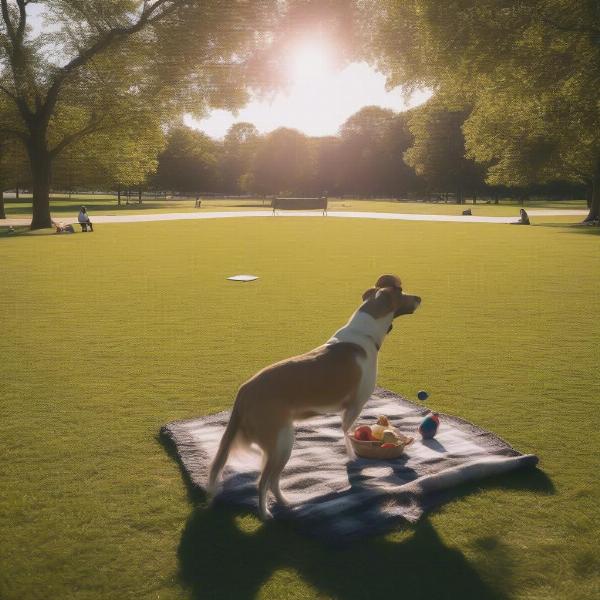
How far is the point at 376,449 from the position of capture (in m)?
5.45

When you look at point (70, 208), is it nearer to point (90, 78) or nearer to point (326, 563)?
point (90, 78)

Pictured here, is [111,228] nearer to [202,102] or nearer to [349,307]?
[202,102]

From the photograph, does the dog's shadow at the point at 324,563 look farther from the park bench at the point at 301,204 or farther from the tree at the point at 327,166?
the tree at the point at 327,166

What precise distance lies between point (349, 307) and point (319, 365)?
7991 millimetres

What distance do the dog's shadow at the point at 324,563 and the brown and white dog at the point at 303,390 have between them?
0.27 meters

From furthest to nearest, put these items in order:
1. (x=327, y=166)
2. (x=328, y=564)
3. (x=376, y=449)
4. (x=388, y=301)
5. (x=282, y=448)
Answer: (x=327, y=166)
(x=376, y=449)
(x=388, y=301)
(x=282, y=448)
(x=328, y=564)

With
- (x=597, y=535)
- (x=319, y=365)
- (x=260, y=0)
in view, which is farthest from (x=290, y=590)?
(x=260, y=0)

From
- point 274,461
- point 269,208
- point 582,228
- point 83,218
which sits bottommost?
point 274,461

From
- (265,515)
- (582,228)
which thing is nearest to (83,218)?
(582,228)

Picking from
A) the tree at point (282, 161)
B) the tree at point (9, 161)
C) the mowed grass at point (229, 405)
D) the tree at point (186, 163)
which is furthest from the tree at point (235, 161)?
the mowed grass at point (229, 405)

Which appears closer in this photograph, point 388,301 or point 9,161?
point 388,301

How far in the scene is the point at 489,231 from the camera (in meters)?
36.0

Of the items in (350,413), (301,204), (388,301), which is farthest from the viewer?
(301,204)

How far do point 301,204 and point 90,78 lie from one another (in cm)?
2671
